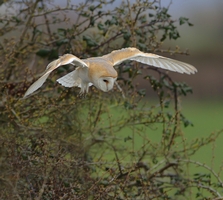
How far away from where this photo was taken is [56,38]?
4918 millimetres

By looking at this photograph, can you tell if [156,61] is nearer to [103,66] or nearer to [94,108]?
[103,66]

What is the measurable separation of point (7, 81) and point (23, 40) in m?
0.39

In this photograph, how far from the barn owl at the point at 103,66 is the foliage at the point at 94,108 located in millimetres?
272

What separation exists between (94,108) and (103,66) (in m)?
0.98

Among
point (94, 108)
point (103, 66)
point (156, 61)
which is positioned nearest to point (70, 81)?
point (103, 66)

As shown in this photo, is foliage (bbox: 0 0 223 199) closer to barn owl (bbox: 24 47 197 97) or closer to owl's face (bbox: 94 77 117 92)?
barn owl (bbox: 24 47 197 97)

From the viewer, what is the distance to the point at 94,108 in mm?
4766

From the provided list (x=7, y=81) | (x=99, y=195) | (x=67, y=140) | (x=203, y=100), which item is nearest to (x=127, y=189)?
(x=67, y=140)

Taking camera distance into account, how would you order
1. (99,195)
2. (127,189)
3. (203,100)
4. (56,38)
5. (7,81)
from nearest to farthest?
1. (99,195)
2. (127,189)
3. (7,81)
4. (56,38)
5. (203,100)

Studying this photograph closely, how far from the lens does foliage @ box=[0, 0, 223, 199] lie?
408 centimetres

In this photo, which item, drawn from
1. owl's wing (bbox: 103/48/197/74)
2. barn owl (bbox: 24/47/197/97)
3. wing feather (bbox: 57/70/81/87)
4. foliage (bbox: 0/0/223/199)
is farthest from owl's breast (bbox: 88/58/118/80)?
foliage (bbox: 0/0/223/199)

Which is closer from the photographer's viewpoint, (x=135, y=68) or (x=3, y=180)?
Answer: (x=3, y=180)

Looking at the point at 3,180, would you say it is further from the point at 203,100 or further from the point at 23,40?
the point at 203,100

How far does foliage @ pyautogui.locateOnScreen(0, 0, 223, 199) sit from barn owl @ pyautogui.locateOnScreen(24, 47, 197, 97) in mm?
272
